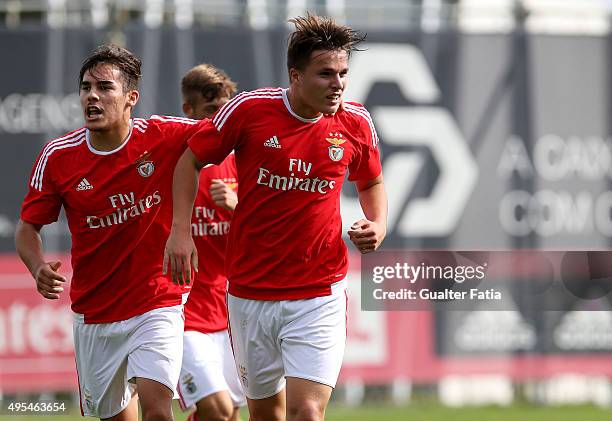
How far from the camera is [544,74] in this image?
39.1ft

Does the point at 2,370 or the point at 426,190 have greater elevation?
the point at 426,190

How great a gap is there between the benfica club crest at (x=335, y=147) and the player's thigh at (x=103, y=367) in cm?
139

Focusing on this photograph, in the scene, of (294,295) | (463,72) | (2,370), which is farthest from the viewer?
(463,72)

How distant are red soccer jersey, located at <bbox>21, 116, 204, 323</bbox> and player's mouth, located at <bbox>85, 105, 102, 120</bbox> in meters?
0.20

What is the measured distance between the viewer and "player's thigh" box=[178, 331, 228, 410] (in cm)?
755

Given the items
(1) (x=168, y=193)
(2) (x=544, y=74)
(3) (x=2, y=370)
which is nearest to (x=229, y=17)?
(2) (x=544, y=74)

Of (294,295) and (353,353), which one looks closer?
(294,295)

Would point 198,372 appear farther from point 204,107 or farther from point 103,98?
point 103,98

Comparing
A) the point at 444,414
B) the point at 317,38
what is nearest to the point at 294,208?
the point at 317,38

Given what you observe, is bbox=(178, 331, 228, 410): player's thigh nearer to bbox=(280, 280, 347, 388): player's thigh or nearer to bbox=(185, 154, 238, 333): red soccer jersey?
bbox=(185, 154, 238, 333): red soccer jersey

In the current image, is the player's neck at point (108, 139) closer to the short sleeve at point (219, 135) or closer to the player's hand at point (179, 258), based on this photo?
the short sleeve at point (219, 135)

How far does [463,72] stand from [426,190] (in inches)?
46.3

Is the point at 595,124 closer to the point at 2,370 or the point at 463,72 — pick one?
the point at 463,72

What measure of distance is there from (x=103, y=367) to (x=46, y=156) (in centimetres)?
113
